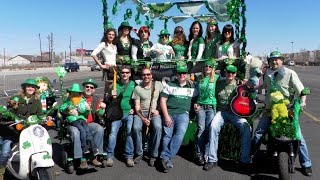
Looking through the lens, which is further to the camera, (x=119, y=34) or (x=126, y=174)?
(x=119, y=34)

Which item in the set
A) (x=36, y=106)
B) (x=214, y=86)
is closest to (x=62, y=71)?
(x=36, y=106)

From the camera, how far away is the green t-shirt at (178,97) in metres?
5.56

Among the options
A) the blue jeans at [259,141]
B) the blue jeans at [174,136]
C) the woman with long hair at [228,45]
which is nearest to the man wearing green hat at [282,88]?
the blue jeans at [259,141]

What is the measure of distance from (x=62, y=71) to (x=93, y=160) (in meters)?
1.56

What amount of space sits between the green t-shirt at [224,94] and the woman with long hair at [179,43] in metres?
1.79

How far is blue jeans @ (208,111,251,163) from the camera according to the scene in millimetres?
5207

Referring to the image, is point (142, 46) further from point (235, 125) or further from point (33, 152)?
point (33, 152)

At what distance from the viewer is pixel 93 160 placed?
533cm

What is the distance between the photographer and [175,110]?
5.59 m

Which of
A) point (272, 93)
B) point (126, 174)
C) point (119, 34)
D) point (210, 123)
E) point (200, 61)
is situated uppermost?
point (119, 34)

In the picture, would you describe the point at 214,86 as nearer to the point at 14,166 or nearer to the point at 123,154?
the point at 123,154

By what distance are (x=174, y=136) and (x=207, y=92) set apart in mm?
879

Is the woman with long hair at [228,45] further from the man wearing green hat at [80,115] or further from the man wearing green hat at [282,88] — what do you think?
the man wearing green hat at [80,115]

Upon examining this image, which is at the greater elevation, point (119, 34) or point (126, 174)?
point (119, 34)
